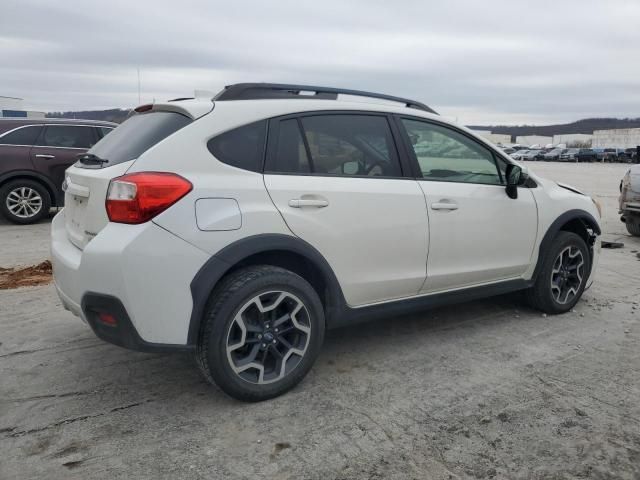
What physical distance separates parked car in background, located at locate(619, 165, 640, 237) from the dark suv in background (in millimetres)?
8804

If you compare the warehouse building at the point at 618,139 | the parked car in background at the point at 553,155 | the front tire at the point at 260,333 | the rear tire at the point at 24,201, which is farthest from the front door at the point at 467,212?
the warehouse building at the point at 618,139

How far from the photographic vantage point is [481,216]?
13.4 ft

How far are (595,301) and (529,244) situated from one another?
1.36m

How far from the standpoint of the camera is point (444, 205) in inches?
152

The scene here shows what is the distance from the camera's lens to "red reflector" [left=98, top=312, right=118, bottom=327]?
9.33 ft

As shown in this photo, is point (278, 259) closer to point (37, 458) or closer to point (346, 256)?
point (346, 256)

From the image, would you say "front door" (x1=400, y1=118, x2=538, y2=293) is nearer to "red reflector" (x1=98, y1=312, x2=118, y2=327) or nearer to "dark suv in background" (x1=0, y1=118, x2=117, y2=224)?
"red reflector" (x1=98, y1=312, x2=118, y2=327)

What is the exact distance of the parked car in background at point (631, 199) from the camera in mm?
8594

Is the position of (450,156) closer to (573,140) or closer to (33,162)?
(33,162)

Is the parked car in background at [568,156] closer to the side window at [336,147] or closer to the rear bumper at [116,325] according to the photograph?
the side window at [336,147]

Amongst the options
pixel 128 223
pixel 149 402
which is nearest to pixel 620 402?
pixel 149 402

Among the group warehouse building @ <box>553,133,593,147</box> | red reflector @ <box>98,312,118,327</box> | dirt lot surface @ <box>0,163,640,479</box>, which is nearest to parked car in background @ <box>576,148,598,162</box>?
warehouse building @ <box>553,133,593,147</box>

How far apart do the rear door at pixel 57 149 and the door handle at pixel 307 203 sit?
288 inches

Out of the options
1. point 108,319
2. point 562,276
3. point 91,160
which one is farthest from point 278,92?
point 562,276
